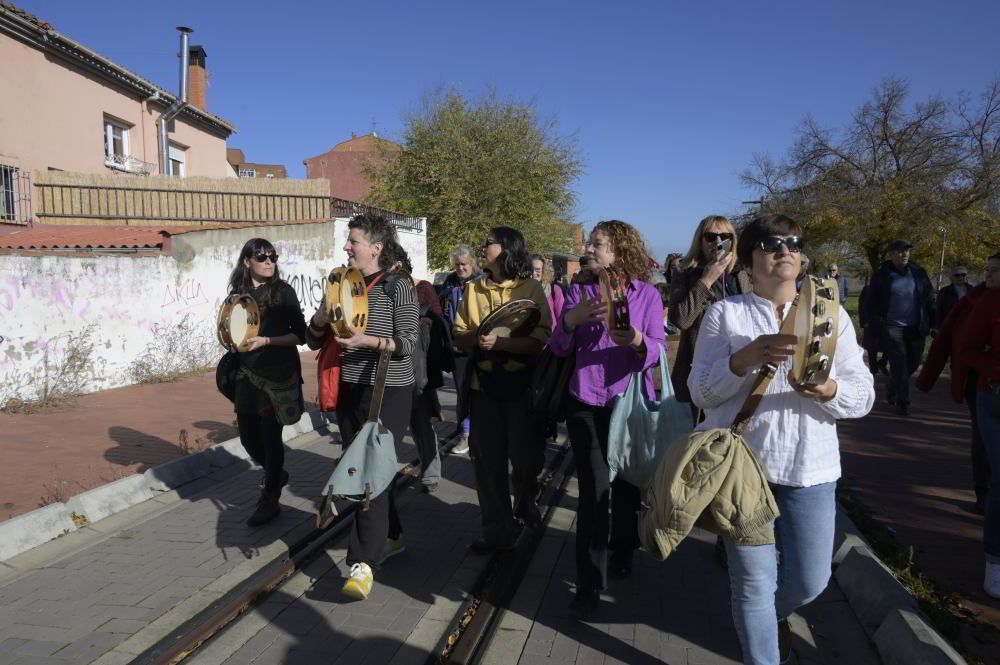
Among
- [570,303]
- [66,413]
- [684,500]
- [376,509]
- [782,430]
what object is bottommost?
[66,413]

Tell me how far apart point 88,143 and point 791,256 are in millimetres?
22023

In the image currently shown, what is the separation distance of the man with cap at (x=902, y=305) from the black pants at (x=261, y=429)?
741 cm

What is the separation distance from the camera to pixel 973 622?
371 centimetres

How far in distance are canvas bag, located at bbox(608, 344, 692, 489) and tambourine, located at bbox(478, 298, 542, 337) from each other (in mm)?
803

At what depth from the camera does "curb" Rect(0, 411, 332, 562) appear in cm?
471

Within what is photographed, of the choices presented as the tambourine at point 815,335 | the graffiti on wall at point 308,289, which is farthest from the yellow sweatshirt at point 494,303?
the graffiti on wall at point 308,289

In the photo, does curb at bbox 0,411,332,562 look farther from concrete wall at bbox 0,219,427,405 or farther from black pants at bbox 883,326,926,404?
black pants at bbox 883,326,926,404

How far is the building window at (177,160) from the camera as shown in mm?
25359

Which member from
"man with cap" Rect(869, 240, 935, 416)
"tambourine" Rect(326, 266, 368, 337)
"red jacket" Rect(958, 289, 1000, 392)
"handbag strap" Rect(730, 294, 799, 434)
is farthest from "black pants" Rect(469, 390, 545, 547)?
"man with cap" Rect(869, 240, 935, 416)

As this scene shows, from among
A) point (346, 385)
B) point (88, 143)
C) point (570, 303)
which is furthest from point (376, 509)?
point (88, 143)

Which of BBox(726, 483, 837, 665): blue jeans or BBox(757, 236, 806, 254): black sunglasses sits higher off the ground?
BBox(757, 236, 806, 254): black sunglasses

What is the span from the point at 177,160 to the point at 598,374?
26.0m

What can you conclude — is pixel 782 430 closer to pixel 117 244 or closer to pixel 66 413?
pixel 66 413

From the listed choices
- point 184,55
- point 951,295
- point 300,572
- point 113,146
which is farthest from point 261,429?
point 184,55
